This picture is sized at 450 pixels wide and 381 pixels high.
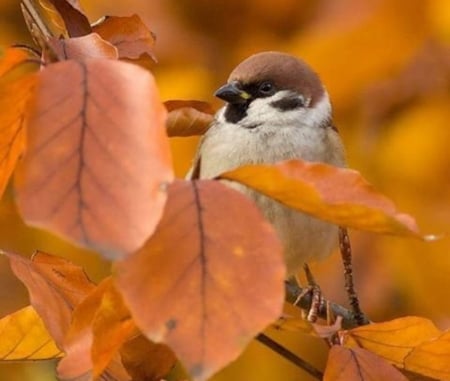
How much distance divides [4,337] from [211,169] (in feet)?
2.84

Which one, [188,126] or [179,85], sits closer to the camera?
[188,126]

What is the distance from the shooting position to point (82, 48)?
1149mm

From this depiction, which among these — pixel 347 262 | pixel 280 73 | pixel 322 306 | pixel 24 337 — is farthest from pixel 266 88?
pixel 24 337

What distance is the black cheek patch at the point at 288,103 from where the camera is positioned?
225cm

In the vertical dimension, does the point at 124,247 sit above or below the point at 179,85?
above

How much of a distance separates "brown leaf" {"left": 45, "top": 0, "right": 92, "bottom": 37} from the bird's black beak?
0.87 metres

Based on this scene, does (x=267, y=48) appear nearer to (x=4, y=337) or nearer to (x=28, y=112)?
(x=4, y=337)

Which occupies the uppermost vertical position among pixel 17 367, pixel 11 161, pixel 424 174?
pixel 11 161

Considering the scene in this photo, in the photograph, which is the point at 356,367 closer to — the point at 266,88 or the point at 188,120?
the point at 188,120

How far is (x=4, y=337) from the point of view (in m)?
1.27

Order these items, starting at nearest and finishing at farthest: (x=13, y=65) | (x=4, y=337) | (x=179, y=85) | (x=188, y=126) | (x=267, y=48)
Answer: (x=13, y=65) < (x=4, y=337) < (x=188, y=126) < (x=179, y=85) < (x=267, y=48)

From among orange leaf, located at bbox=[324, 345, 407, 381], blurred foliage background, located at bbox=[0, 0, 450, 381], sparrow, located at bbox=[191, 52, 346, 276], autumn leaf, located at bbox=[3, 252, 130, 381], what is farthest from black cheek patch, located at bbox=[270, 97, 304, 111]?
orange leaf, located at bbox=[324, 345, 407, 381]

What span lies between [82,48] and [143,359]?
27cm

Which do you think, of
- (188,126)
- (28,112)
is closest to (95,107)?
(28,112)
